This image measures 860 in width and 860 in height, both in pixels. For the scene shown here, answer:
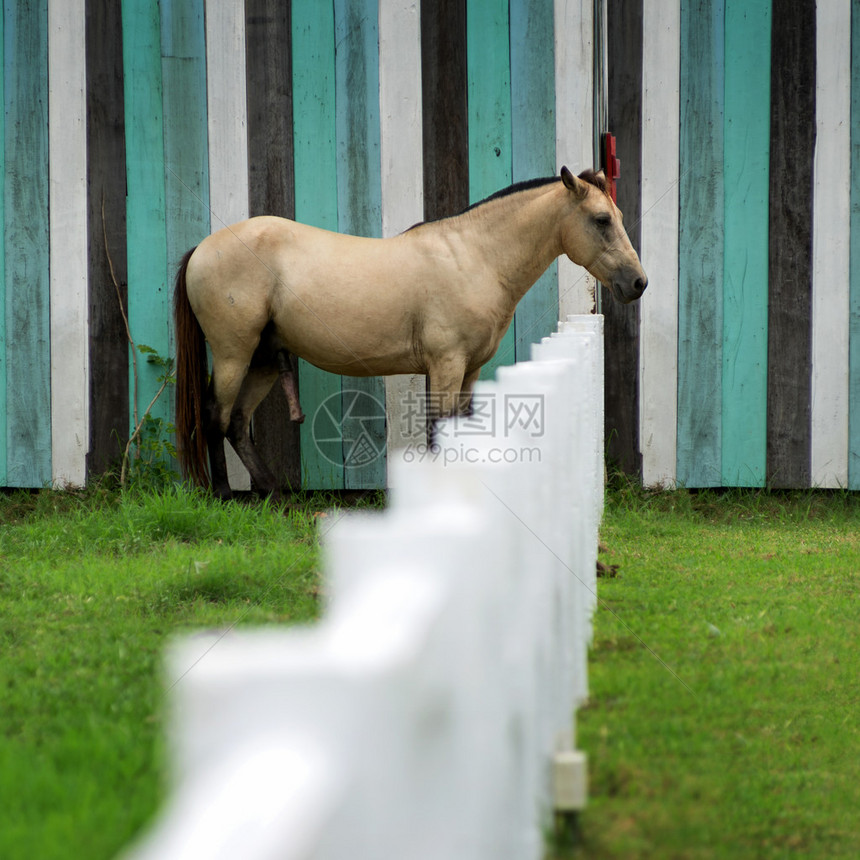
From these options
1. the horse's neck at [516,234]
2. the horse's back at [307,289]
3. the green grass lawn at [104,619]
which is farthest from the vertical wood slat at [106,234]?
the horse's neck at [516,234]

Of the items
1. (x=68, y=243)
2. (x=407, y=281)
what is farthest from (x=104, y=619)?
(x=68, y=243)

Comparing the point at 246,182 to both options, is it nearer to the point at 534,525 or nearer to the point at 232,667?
the point at 534,525

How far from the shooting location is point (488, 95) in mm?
5602

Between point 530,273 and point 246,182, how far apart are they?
1.79 metres

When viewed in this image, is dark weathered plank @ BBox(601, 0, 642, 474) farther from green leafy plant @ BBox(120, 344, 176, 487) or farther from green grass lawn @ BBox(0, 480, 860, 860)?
green leafy plant @ BBox(120, 344, 176, 487)

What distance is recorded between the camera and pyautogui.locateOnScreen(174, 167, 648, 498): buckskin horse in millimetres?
4883

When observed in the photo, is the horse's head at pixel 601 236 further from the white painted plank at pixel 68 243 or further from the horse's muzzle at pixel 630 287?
the white painted plank at pixel 68 243

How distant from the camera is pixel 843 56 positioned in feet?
18.2

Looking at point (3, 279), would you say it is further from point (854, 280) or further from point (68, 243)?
point (854, 280)

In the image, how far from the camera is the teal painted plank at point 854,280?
218 inches

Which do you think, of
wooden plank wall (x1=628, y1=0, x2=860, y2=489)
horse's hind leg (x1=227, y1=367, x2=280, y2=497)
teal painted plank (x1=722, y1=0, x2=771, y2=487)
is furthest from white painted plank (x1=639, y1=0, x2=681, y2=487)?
horse's hind leg (x1=227, y1=367, x2=280, y2=497)

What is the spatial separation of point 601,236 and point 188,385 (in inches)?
88.8

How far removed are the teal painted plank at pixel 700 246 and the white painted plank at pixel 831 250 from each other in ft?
1.77

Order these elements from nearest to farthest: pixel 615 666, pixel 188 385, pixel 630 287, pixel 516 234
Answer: pixel 615 666 < pixel 630 287 < pixel 516 234 < pixel 188 385
